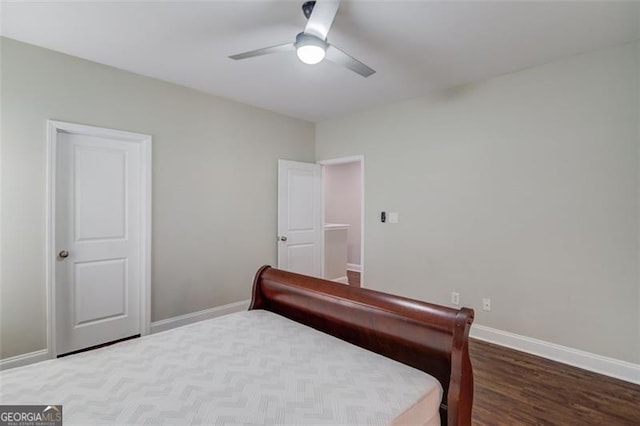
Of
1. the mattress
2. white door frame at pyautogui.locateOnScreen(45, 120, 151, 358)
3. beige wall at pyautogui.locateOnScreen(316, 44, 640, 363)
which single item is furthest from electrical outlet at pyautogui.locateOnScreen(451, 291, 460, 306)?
white door frame at pyautogui.locateOnScreen(45, 120, 151, 358)

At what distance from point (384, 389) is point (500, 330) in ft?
7.59

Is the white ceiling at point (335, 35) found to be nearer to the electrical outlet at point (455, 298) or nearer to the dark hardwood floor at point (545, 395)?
the electrical outlet at point (455, 298)

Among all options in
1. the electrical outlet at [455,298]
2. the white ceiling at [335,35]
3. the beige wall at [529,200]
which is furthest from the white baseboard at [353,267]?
the white ceiling at [335,35]

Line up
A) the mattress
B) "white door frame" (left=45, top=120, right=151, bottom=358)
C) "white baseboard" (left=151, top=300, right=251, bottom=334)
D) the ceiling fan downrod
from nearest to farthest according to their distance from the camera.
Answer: the mattress
the ceiling fan downrod
"white door frame" (left=45, top=120, right=151, bottom=358)
"white baseboard" (left=151, top=300, right=251, bottom=334)

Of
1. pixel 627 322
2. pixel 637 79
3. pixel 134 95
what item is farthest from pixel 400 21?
pixel 627 322

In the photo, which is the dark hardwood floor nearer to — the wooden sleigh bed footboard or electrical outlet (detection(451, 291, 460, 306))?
electrical outlet (detection(451, 291, 460, 306))

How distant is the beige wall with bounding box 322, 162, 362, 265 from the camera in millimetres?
6807

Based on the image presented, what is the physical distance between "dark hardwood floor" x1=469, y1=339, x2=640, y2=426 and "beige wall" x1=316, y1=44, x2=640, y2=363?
0.96 ft

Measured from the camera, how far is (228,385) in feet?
3.99

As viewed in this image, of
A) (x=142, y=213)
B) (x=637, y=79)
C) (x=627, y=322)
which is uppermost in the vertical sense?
(x=637, y=79)

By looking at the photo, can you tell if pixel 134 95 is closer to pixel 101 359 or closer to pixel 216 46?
pixel 216 46

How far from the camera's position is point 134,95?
2984 millimetres

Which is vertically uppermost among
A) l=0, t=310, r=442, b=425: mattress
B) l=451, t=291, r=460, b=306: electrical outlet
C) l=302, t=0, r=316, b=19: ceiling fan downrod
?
l=302, t=0, r=316, b=19: ceiling fan downrod

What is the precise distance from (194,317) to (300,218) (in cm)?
185
